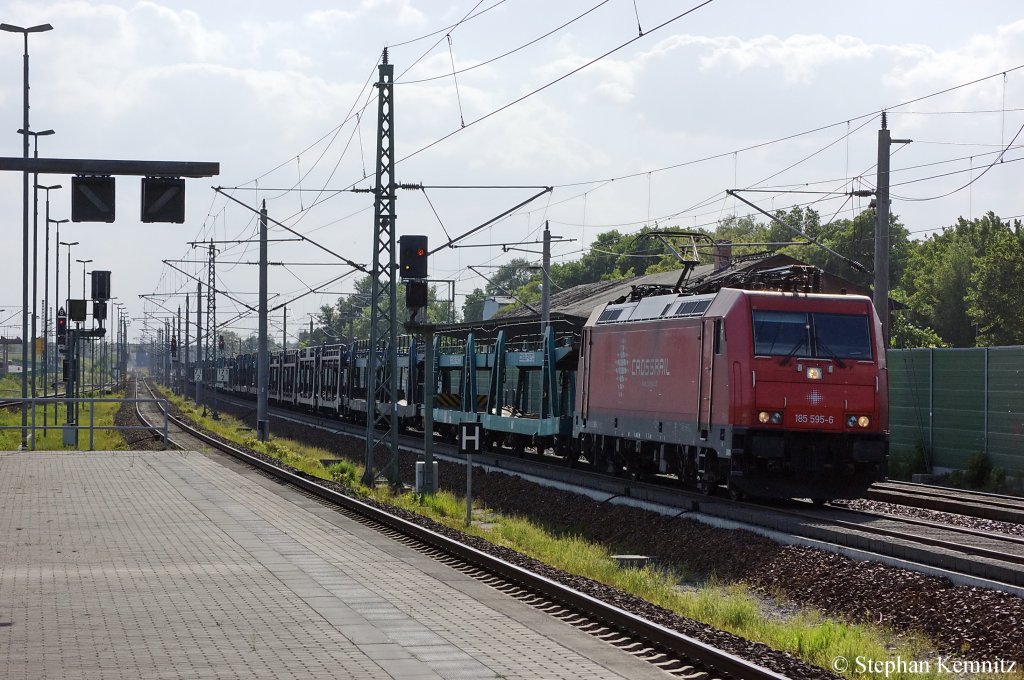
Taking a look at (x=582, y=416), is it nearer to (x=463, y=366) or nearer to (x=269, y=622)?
(x=463, y=366)

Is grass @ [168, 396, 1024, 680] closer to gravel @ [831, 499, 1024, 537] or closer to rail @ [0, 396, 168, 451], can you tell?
gravel @ [831, 499, 1024, 537]

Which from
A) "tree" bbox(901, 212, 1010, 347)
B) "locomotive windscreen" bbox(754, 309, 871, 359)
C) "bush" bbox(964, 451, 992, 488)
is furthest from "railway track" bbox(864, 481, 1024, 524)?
"tree" bbox(901, 212, 1010, 347)

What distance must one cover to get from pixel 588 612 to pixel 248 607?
10.1 ft

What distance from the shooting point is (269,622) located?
11102mm

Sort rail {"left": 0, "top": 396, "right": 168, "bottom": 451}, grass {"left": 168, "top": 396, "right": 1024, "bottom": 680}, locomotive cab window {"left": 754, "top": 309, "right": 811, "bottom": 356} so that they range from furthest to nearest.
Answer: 1. rail {"left": 0, "top": 396, "right": 168, "bottom": 451}
2. locomotive cab window {"left": 754, "top": 309, "right": 811, "bottom": 356}
3. grass {"left": 168, "top": 396, "right": 1024, "bottom": 680}

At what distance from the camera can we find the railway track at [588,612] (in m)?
9.67

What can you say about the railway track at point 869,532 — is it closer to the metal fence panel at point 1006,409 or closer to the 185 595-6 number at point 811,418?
the 185 595-6 number at point 811,418

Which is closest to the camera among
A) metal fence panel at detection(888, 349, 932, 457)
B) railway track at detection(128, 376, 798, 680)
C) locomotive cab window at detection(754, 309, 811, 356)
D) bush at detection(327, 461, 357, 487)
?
railway track at detection(128, 376, 798, 680)

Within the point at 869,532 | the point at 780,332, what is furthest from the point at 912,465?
the point at 869,532

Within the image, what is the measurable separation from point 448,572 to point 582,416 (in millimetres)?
13160

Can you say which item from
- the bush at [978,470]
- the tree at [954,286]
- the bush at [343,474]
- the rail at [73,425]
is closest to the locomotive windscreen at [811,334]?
the bush at [978,470]

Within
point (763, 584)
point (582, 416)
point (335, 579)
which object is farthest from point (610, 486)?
point (335, 579)

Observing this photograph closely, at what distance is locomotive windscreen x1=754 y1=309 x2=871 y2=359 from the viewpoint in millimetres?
20078

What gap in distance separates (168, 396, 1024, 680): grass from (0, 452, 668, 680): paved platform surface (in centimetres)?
170
